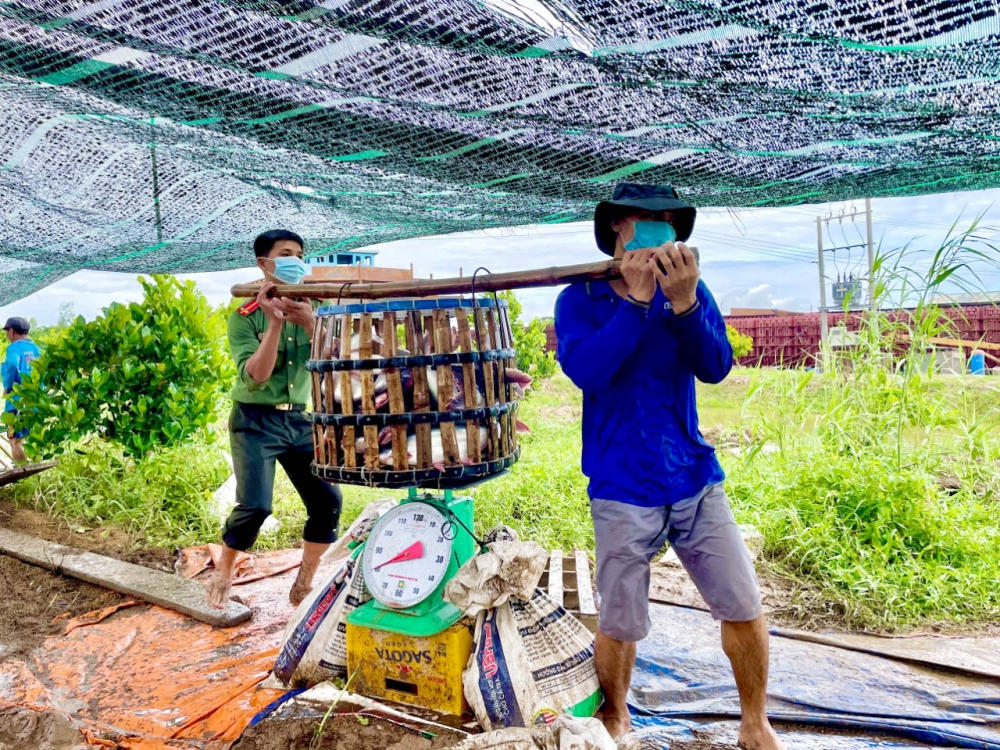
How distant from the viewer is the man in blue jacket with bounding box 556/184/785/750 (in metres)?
2.35

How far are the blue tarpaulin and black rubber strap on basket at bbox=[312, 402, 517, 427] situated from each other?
137cm

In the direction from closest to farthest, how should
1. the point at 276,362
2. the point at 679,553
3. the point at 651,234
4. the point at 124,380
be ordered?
the point at 651,234 → the point at 679,553 → the point at 276,362 → the point at 124,380

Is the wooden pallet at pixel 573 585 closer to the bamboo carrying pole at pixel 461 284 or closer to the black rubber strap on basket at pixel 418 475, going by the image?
the black rubber strap on basket at pixel 418 475

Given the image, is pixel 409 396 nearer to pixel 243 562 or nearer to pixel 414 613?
pixel 414 613

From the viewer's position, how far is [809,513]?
466 centimetres

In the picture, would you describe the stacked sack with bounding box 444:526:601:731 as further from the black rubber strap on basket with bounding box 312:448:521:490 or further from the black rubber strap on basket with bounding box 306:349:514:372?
the black rubber strap on basket with bounding box 306:349:514:372

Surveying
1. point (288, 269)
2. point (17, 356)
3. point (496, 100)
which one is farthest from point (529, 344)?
point (496, 100)

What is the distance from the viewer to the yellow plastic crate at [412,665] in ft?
8.45

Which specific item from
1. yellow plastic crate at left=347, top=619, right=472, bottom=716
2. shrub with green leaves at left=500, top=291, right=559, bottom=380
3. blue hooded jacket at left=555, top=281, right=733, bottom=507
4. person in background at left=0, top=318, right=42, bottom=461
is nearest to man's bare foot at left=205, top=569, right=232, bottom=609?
yellow plastic crate at left=347, top=619, right=472, bottom=716

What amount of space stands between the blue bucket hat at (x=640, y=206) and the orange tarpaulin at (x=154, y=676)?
224 cm

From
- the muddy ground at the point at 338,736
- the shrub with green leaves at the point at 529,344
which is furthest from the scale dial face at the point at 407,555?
the shrub with green leaves at the point at 529,344

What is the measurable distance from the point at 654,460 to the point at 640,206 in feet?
2.73

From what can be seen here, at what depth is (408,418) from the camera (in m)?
2.32

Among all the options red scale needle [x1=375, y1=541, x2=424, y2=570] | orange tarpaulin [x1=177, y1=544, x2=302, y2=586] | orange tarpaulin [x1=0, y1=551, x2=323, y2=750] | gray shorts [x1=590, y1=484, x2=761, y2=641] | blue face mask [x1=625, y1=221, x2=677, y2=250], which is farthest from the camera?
orange tarpaulin [x1=177, y1=544, x2=302, y2=586]
